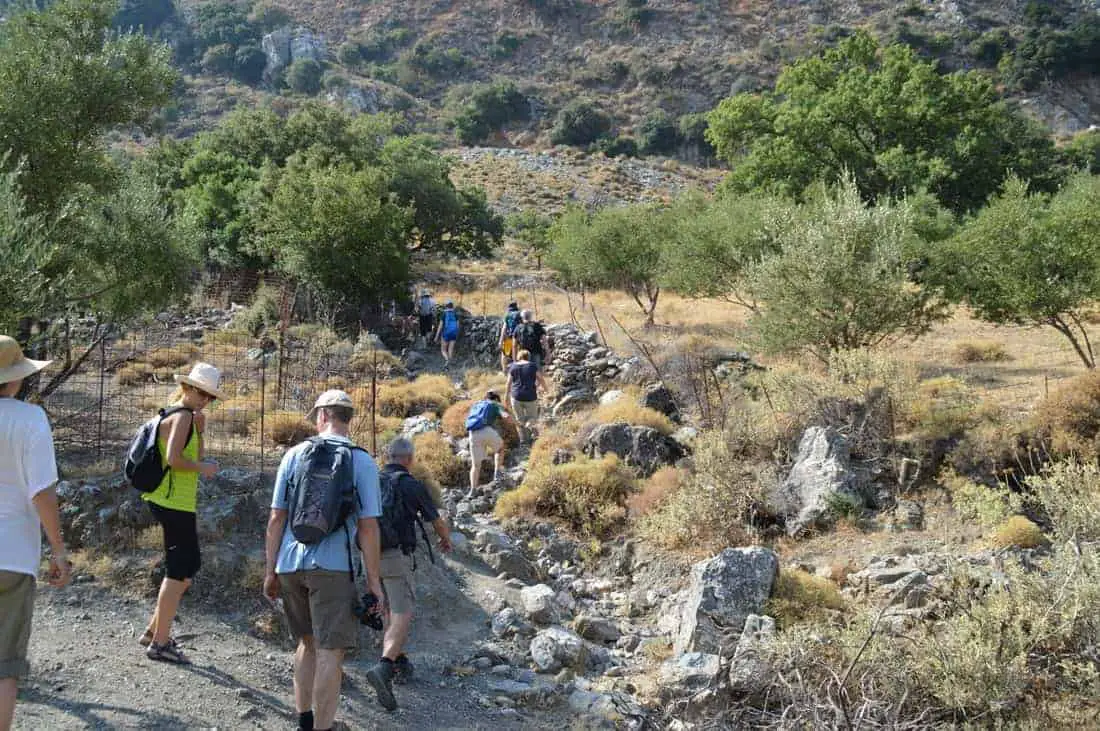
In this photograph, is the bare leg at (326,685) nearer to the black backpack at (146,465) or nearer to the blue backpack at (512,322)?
the black backpack at (146,465)

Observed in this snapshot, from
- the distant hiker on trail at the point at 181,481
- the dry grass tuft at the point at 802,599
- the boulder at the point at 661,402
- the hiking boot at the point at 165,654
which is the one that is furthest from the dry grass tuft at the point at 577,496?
the distant hiker on trail at the point at 181,481

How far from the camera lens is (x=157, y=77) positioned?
1157cm

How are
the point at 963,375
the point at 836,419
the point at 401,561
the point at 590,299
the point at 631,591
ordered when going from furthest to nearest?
the point at 590,299 < the point at 963,375 < the point at 836,419 < the point at 631,591 < the point at 401,561

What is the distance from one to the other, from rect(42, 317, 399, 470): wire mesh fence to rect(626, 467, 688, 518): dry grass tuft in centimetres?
382

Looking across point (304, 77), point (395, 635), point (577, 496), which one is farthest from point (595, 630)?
point (304, 77)

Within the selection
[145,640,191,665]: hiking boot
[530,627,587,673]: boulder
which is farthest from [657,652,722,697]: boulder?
[145,640,191,665]: hiking boot

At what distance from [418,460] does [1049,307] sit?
1101 centimetres

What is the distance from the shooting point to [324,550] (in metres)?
4.37

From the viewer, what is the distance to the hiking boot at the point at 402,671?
6023 millimetres

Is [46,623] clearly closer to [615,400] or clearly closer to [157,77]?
[157,77]

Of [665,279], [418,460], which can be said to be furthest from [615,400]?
[665,279]

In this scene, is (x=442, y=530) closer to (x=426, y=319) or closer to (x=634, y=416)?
(x=634, y=416)

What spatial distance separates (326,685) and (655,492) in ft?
22.8

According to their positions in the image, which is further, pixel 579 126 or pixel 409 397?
pixel 579 126
